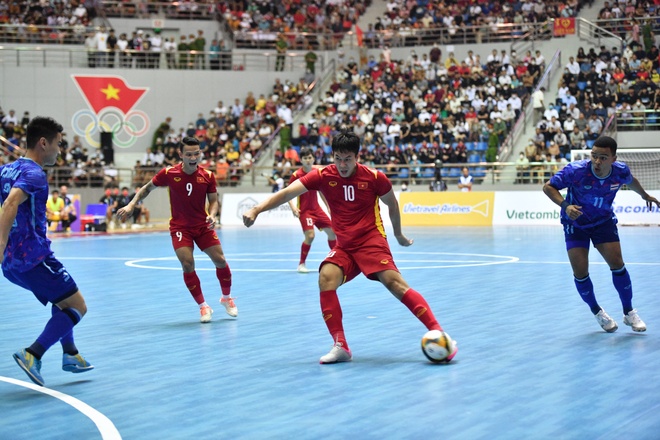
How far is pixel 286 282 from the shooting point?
48.6 feet

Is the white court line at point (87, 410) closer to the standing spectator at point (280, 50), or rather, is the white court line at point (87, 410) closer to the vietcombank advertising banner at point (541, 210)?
the vietcombank advertising banner at point (541, 210)

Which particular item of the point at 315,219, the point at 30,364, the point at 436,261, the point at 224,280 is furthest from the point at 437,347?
the point at 436,261

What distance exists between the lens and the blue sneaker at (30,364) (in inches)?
271

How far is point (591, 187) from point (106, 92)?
3583 centimetres

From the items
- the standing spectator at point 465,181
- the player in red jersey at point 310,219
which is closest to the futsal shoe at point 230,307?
the player in red jersey at point 310,219

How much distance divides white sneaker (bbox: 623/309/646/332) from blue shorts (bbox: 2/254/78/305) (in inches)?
222

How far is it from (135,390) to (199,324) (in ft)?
11.6

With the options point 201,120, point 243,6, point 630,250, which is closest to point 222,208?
point 201,120

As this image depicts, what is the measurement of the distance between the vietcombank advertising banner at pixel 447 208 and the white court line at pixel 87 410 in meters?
25.2

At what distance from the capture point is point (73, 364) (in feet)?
23.8

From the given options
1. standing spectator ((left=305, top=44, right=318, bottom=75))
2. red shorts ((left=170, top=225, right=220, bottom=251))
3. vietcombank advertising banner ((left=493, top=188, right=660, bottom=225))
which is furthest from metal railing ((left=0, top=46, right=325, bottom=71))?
red shorts ((left=170, top=225, right=220, bottom=251))

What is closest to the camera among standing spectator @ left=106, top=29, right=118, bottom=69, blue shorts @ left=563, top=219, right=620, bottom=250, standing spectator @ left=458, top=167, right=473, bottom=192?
blue shorts @ left=563, top=219, right=620, bottom=250

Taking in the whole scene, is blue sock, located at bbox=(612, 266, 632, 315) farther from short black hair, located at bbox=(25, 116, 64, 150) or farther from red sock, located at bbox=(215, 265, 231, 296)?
short black hair, located at bbox=(25, 116, 64, 150)

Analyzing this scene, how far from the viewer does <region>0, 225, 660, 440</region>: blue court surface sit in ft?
19.0
